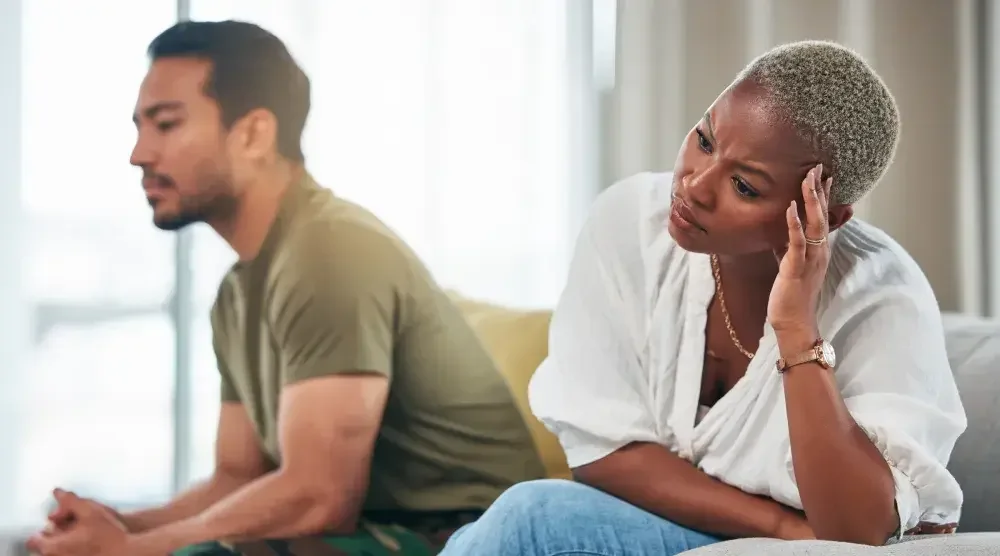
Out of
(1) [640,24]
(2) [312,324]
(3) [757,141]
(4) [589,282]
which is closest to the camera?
(3) [757,141]

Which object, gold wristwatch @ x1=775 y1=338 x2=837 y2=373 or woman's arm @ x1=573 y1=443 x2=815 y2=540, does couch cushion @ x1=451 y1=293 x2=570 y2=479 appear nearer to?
woman's arm @ x1=573 y1=443 x2=815 y2=540

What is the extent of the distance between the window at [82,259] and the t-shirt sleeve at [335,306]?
6.8 inches

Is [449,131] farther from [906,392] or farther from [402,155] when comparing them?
[906,392]

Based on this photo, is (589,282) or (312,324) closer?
(589,282)

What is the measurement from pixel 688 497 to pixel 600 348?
200 millimetres

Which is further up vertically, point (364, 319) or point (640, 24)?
point (640, 24)

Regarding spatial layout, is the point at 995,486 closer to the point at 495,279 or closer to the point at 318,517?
the point at 495,279

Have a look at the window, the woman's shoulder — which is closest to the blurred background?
the window

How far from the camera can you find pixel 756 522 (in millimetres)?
1138

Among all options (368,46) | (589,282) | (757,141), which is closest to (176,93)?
(368,46)

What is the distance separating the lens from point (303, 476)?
135 centimetres

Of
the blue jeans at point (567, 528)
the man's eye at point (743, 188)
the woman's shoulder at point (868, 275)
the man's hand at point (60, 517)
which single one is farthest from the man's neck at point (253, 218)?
the woman's shoulder at point (868, 275)

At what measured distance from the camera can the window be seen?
1.36 m

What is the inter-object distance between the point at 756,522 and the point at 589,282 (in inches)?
13.6
